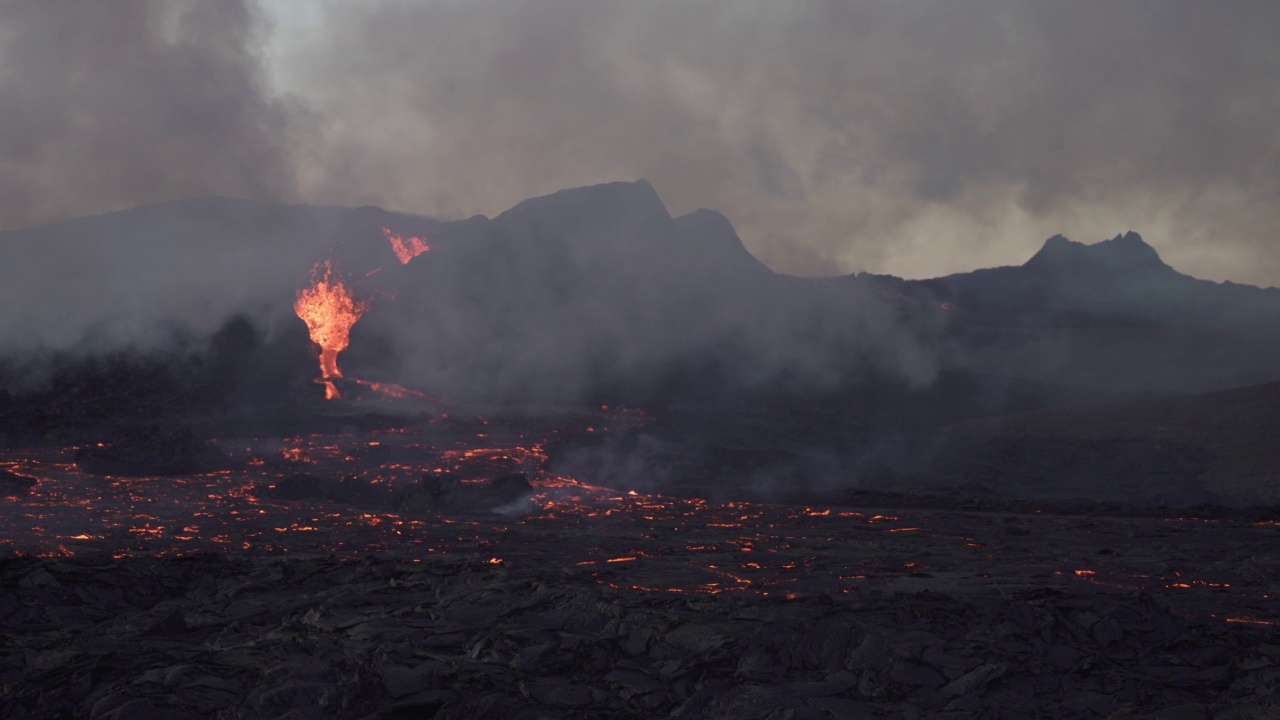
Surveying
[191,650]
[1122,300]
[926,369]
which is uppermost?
[1122,300]

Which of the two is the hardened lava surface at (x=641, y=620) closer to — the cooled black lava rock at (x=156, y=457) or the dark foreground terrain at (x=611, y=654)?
the dark foreground terrain at (x=611, y=654)

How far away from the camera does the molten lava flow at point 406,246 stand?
95250 millimetres

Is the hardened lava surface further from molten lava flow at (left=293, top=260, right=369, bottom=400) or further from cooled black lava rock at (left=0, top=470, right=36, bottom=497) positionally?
molten lava flow at (left=293, top=260, right=369, bottom=400)

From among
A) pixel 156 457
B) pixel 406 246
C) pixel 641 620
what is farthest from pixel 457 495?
pixel 406 246

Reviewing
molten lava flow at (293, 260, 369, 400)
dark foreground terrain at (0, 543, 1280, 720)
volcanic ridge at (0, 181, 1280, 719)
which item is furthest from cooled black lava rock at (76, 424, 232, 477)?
molten lava flow at (293, 260, 369, 400)

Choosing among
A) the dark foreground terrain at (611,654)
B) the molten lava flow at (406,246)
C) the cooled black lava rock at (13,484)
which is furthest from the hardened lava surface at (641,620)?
the molten lava flow at (406,246)

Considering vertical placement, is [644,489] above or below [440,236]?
below

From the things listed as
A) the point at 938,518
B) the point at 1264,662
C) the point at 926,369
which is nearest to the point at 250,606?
the point at 1264,662

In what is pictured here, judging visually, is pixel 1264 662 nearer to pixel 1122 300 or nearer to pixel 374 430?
pixel 374 430

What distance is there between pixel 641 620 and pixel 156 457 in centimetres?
2982

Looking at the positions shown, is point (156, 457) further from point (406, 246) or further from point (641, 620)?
point (406, 246)

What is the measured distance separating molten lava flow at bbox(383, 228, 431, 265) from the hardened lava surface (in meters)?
72.9

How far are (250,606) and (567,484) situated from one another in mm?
19780

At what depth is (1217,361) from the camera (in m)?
72.9
